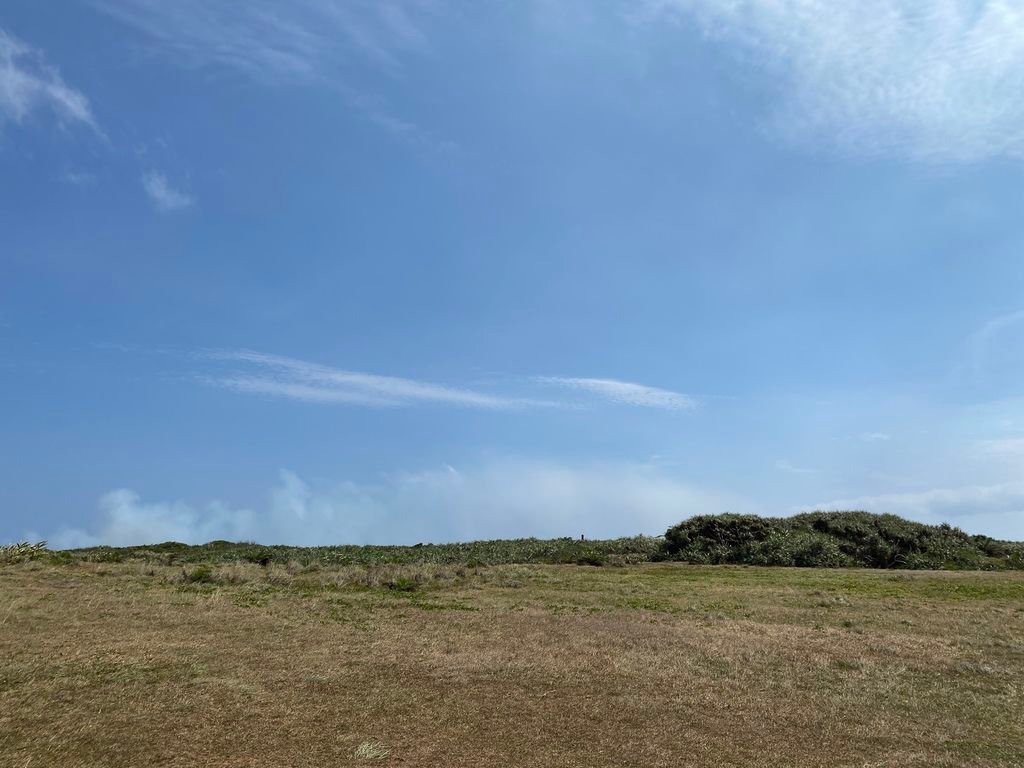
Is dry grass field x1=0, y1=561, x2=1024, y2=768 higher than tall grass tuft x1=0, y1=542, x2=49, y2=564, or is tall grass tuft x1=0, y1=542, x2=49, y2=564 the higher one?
tall grass tuft x1=0, y1=542, x2=49, y2=564

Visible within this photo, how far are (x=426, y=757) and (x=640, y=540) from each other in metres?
46.3

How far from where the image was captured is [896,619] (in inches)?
816

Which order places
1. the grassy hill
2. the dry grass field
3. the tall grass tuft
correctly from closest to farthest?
the dry grass field < the tall grass tuft < the grassy hill

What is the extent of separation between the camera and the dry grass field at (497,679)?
9945 millimetres

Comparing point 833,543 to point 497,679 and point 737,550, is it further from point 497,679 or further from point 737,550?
point 497,679

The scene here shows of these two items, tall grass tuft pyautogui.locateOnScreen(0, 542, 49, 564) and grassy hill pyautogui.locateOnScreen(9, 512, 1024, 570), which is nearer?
tall grass tuft pyautogui.locateOnScreen(0, 542, 49, 564)

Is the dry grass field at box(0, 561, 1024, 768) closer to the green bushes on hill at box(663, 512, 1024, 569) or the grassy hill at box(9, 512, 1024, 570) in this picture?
the grassy hill at box(9, 512, 1024, 570)

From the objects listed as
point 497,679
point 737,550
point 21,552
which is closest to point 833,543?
point 737,550

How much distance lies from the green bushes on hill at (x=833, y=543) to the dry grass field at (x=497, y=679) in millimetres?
17484

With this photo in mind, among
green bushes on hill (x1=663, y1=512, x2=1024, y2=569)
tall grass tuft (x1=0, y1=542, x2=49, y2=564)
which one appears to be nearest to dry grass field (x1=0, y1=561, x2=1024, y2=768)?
tall grass tuft (x1=0, y1=542, x2=49, y2=564)

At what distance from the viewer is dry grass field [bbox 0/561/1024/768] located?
392 inches

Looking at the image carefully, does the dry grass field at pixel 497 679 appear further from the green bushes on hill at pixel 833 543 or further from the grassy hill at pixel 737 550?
the green bushes on hill at pixel 833 543

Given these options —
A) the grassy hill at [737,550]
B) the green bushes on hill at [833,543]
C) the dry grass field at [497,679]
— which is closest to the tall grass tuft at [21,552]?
the grassy hill at [737,550]

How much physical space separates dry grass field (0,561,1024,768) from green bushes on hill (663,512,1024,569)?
57.4 feet
